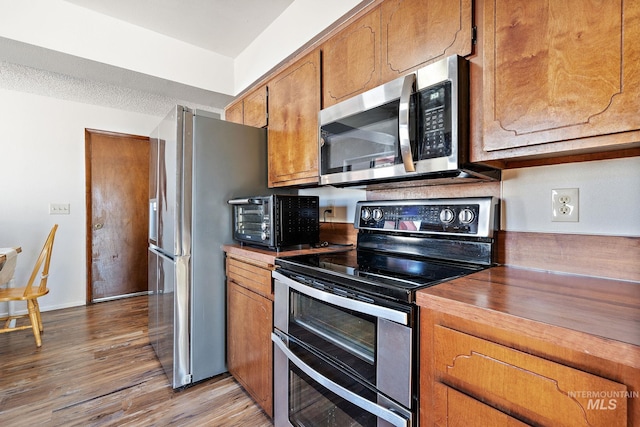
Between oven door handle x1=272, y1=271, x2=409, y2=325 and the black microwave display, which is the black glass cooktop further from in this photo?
the black microwave display

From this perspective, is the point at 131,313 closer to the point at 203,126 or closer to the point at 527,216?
the point at 203,126

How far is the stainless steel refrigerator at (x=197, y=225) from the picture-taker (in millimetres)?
1820

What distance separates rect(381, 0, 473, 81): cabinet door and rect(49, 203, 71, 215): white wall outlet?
3712 mm

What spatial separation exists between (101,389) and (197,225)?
45.7 inches

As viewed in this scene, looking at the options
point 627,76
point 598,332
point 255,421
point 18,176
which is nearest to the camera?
point 598,332

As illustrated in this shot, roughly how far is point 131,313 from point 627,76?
393cm

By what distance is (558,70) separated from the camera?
853 mm

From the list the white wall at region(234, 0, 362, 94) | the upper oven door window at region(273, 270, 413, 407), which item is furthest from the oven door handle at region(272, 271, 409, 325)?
the white wall at region(234, 0, 362, 94)

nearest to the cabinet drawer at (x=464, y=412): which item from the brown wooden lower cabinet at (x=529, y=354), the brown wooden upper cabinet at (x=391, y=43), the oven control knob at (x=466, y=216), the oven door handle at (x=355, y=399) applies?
the brown wooden lower cabinet at (x=529, y=354)

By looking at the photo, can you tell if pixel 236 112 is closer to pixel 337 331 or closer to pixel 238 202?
pixel 238 202

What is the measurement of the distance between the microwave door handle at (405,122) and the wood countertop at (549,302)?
46 cm

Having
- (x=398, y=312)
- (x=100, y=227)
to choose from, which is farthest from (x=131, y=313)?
(x=398, y=312)

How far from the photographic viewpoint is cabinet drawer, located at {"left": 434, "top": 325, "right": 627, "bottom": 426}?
57 centimetres

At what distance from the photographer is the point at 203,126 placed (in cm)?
185
